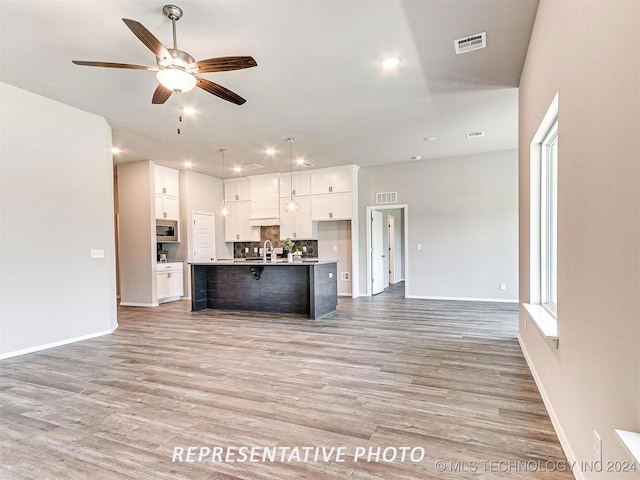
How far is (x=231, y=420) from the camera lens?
2.31m


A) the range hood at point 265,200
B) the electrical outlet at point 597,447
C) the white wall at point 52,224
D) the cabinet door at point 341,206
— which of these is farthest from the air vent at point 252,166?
the electrical outlet at point 597,447

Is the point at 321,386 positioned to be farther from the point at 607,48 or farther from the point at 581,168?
the point at 607,48

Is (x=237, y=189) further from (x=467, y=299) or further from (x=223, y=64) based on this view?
(x=223, y=64)

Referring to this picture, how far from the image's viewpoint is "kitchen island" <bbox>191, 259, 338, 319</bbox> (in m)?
5.68

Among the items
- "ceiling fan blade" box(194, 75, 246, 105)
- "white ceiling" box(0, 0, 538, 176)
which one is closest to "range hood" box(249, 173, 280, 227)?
"white ceiling" box(0, 0, 538, 176)

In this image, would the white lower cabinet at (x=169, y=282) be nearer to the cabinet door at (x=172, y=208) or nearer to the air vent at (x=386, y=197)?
the cabinet door at (x=172, y=208)

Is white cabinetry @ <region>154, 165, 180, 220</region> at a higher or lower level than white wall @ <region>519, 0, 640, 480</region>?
higher

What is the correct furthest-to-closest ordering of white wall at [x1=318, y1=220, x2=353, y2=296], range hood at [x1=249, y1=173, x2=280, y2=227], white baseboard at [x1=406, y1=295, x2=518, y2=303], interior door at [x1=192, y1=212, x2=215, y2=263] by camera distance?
range hood at [x1=249, y1=173, x2=280, y2=227] < white wall at [x1=318, y1=220, x2=353, y2=296] < interior door at [x1=192, y1=212, x2=215, y2=263] < white baseboard at [x1=406, y1=295, x2=518, y2=303]

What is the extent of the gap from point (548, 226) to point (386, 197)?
16.1 ft

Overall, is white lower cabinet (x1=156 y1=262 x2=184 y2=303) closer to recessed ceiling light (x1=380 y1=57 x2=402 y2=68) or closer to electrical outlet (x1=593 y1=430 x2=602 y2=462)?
recessed ceiling light (x1=380 y1=57 x2=402 y2=68)

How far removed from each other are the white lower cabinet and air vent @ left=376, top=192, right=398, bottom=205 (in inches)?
183

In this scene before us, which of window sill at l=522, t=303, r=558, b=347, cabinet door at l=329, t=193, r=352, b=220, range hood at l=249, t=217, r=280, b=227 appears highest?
cabinet door at l=329, t=193, r=352, b=220

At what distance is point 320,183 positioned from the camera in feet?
25.9

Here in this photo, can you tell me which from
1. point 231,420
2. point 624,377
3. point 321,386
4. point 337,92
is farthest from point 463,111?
point 231,420
